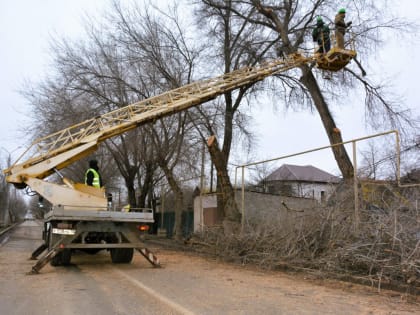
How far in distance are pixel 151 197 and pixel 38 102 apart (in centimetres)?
1298

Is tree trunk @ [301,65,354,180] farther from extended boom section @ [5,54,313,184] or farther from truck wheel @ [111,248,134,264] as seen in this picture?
truck wheel @ [111,248,134,264]

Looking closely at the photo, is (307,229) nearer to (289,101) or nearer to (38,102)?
(289,101)

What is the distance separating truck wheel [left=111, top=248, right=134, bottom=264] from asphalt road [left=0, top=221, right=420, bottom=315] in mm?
837

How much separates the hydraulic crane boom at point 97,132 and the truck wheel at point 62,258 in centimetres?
121

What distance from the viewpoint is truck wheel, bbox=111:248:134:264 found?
442 inches

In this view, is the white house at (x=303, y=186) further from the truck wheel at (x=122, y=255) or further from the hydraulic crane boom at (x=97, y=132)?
the truck wheel at (x=122, y=255)

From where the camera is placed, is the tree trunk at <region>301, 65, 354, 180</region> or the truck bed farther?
the tree trunk at <region>301, 65, 354, 180</region>

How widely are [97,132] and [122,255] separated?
3.33 meters

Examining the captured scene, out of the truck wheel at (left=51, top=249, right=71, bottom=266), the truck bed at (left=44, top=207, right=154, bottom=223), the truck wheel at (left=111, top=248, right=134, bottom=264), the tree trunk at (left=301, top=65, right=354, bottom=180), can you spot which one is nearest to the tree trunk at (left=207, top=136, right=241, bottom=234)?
the truck wheel at (left=111, top=248, right=134, bottom=264)

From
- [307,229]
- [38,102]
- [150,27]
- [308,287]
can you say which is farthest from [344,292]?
[38,102]

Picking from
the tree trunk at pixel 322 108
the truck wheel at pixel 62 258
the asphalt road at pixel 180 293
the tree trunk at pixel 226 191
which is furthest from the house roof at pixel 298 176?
the truck wheel at pixel 62 258

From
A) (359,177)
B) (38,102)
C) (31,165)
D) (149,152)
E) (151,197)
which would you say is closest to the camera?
Result: (359,177)

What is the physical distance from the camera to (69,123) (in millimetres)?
17438

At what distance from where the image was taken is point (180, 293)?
23.4 feet
